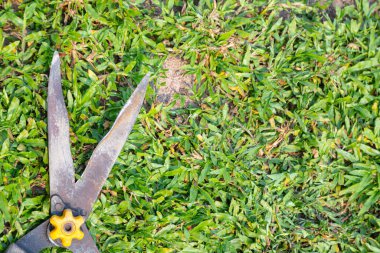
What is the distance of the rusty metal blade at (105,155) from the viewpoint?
10.7ft

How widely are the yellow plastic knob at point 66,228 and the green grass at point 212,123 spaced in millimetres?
260

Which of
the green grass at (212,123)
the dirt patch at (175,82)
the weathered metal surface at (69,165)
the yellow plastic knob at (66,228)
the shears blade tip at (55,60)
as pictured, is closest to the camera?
the yellow plastic knob at (66,228)

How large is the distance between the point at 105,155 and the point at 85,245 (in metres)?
0.53

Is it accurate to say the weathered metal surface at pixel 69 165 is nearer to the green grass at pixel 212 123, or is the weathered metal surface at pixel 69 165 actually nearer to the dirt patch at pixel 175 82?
the green grass at pixel 212 123

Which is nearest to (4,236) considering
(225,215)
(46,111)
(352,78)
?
(46,111)

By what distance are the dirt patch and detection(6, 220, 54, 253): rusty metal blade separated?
1188 millimetres

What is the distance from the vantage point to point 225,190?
374 cm

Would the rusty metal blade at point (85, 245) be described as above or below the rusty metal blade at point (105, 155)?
below

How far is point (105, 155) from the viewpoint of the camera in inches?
131

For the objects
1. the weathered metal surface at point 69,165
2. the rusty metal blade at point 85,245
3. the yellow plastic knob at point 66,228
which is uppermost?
the weathered metal surface at point 69,165

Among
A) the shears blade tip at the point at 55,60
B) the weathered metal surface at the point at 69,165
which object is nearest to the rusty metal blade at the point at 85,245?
the weathered metal surface at the point at 69,165

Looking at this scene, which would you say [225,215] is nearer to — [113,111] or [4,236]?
[113,111]

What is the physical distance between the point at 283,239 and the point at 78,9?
2.03 metres

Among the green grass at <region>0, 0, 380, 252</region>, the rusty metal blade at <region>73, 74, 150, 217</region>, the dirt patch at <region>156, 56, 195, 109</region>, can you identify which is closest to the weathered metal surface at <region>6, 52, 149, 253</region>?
the rusty metal blade at <region>73, 74, 150, 217</region>
